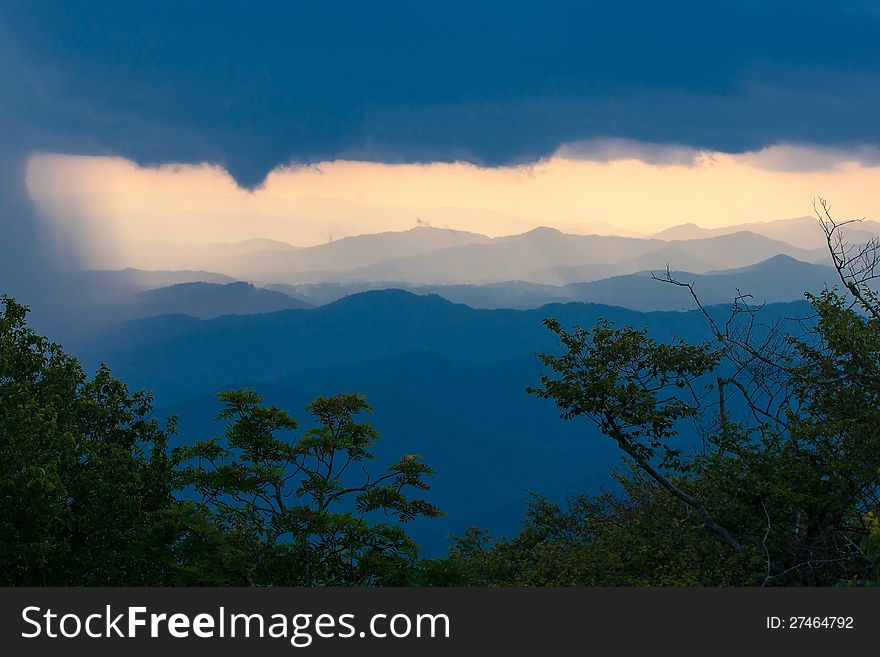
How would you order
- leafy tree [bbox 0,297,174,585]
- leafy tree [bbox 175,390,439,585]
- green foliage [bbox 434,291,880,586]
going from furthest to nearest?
leafy tree [bbox 0,297,174,585], leafy tree [bbox 175,390,439,585], green foliage [bbox 434,291,880,586]

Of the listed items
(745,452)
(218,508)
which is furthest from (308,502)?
(745,452)

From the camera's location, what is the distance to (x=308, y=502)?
16.3 metres

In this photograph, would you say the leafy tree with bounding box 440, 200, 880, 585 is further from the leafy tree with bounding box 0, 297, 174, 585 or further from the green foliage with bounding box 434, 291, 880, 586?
the leafy tree with bounding box 0, 297, 174, 585

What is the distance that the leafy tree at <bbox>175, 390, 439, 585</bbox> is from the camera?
15031 mm

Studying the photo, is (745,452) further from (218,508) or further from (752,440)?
(218,508)

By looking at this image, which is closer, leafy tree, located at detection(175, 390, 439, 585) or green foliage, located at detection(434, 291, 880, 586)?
green foliage, located at detection(434, 291, 880, 586)

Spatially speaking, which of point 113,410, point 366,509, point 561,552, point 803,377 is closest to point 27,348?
point 113,410

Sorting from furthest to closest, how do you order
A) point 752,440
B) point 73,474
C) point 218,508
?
1. point 73,474
2. point 218,508
3. point 752,440

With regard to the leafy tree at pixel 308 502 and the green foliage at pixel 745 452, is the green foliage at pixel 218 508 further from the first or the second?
the green foliage at pixel 745 452

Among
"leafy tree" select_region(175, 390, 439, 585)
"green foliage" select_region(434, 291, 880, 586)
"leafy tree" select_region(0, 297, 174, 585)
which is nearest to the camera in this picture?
"green foliage" select_region(434, 291, 880, 586)

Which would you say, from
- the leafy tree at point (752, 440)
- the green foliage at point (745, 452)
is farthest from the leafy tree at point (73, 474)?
the leafy tree at point (752, 440)

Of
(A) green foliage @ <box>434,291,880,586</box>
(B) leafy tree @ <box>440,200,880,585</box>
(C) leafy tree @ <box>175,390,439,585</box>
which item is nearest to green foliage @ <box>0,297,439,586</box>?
(C) leafy tree @ <box>175,390,439,585</box>

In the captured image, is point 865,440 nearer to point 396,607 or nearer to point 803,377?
point 803,377

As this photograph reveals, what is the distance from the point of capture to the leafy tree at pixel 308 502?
592 inches
